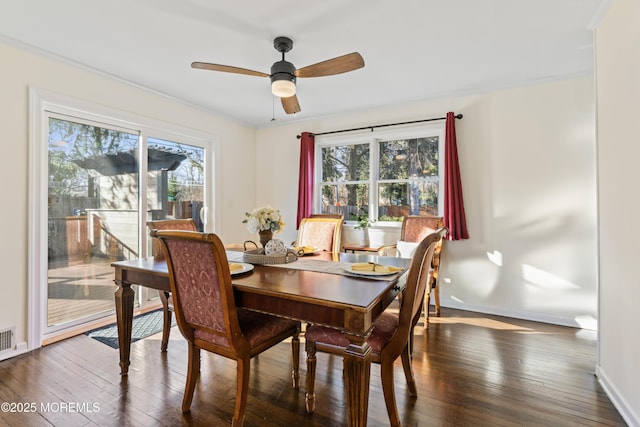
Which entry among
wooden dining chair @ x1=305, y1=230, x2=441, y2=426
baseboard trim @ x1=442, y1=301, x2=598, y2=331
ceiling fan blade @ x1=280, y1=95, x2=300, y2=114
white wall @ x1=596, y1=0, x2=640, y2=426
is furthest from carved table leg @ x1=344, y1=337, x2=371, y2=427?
baseboard trim @ x1=442, y1=301, x2=598, y2=331

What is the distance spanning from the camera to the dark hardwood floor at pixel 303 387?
170cm

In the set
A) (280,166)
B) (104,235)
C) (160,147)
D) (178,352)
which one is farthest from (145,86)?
(178,352)

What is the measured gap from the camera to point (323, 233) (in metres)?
3.09

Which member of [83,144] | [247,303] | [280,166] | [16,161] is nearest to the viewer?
[247,303]

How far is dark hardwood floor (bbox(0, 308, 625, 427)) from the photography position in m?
1.70

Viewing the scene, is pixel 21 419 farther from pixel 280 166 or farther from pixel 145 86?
pixel 280 166

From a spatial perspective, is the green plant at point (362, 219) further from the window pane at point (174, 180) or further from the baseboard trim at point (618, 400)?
the baseboard trim at point (618, 400)

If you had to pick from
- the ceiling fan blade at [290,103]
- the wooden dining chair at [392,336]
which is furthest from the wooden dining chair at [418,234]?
the ceiling fan blade at [290,103]

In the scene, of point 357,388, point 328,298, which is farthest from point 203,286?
point 357,388

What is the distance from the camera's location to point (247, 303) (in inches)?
61.6

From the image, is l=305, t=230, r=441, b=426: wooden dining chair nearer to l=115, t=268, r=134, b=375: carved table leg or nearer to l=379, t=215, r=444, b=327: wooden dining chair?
l=115, t=268, r=134, b=375: carved table leg

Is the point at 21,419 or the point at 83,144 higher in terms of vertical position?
the point at 83,144

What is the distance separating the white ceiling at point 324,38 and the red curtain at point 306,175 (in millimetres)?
1042

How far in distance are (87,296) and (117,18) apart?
2.54 meters
